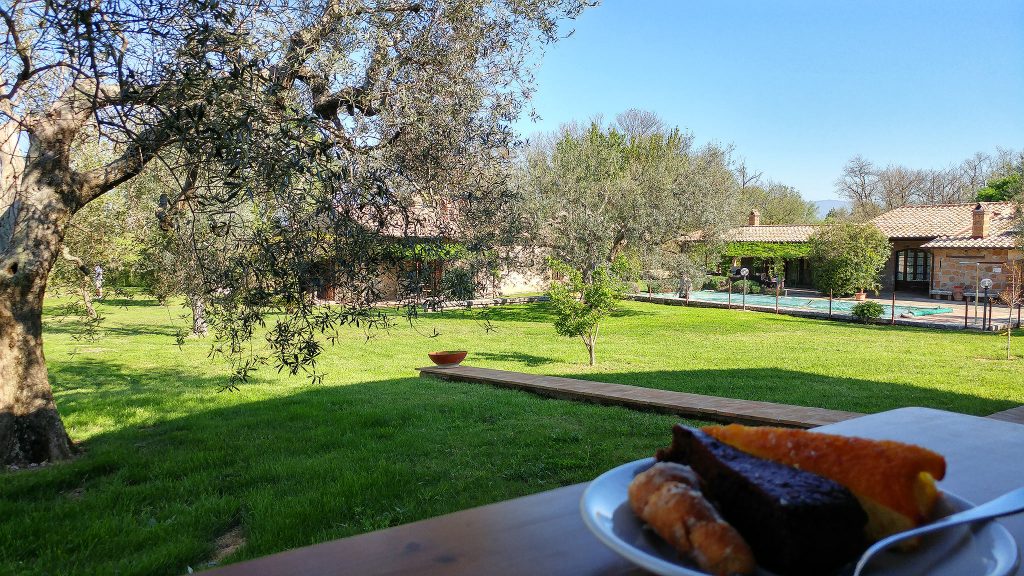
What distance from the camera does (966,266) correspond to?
32.2m

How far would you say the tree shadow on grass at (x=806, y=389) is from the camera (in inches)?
357

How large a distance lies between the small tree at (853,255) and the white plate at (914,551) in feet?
115

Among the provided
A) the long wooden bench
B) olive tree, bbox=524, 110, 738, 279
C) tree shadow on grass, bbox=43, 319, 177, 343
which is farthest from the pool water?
tree shadow on grass, bbox=43, 319, 177, 343

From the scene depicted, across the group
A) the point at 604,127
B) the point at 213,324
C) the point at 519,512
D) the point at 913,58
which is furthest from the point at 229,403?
the point at 913,58

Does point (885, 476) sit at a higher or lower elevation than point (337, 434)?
higher

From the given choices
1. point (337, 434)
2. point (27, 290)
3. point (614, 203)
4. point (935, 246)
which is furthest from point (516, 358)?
point (935, 246)

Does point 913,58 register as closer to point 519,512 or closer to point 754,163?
point 754,163

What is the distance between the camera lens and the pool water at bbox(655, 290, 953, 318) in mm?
26581

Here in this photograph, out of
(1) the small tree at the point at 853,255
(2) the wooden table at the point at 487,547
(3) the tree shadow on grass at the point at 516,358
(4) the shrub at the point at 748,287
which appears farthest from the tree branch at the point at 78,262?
(4) the shrub at the point at 748,287

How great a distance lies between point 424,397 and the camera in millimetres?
9016

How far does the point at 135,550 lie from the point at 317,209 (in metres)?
2.56

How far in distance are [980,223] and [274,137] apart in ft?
126

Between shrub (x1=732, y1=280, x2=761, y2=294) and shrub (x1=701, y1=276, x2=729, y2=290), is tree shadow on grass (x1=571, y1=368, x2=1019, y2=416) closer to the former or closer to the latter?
shrub (x1=732, y1=280, x2=761, y2=294)

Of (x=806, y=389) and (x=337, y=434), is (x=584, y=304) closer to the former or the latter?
(x=806, y=389)
